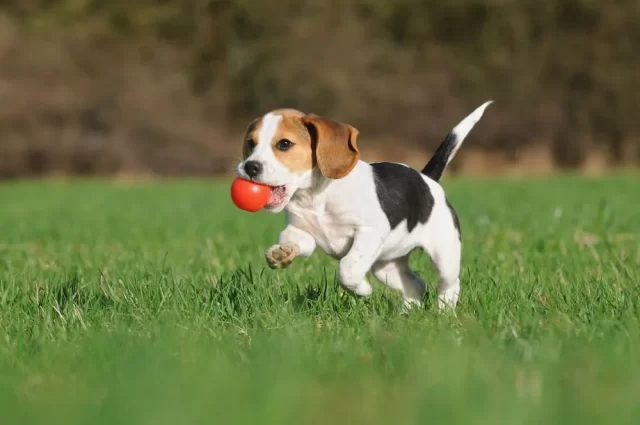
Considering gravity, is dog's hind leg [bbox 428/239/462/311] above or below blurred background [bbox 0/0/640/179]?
above

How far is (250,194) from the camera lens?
4.57 m

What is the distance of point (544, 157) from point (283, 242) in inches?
1062

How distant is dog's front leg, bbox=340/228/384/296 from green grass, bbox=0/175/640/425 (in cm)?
13

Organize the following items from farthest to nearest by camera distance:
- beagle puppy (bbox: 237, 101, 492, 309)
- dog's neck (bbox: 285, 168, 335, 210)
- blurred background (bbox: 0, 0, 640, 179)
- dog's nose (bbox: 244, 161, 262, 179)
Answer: blurred background (bbox: 0, 0, 640, 179) < dog's neck (bbox: 285, 168, 335, 210) < beagle puppy (bbox: 237, 101, 492, 309) < dog's nose (bbox: 244, 161, 262, 179)

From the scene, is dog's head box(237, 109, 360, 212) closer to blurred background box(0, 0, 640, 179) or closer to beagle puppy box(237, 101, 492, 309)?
beagle puppy box(237, 101, 492, 309)

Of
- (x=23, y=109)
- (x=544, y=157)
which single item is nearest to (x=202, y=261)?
(x=23, y=109)

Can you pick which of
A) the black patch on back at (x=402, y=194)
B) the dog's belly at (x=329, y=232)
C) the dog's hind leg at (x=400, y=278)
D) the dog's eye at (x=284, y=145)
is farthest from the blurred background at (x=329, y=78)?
the dog's eye at (x=284, y=145)

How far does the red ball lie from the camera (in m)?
4.57

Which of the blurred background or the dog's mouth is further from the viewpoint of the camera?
the blurred background

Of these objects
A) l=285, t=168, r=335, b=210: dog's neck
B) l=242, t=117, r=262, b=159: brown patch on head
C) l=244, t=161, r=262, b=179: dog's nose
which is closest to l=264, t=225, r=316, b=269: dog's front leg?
l=285, t=168, r=335, b=210: dog's neck

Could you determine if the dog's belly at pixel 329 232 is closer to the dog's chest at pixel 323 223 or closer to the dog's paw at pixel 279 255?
the dog's chest at pixel 323 223

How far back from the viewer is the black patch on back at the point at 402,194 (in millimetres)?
5020

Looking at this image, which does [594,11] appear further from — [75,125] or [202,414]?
[202,414]

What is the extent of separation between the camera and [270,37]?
31.1 meters
